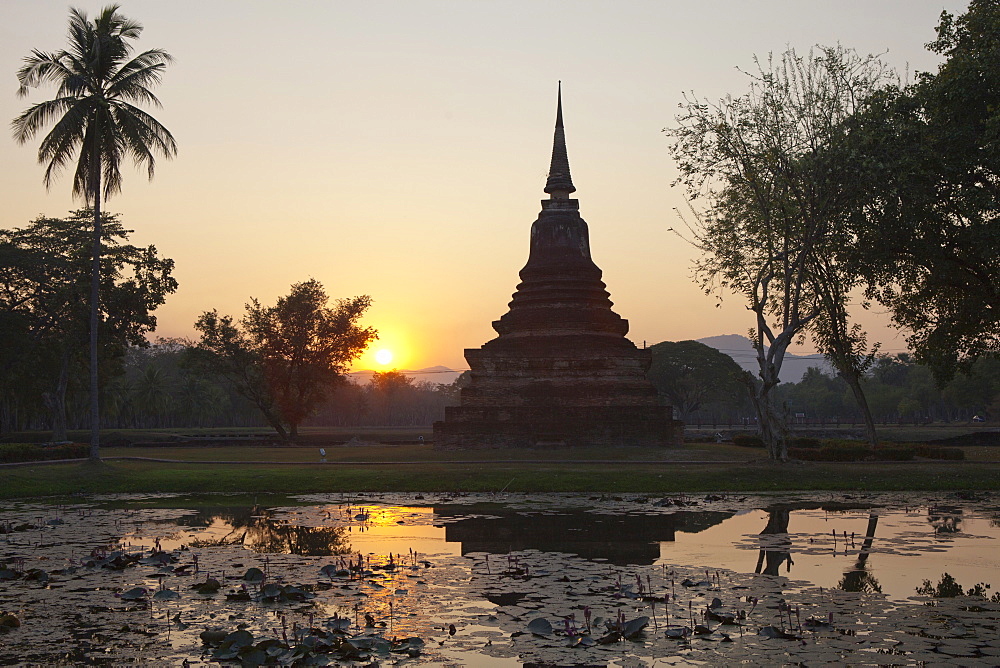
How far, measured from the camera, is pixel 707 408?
427 ft

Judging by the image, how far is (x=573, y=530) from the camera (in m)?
16.6

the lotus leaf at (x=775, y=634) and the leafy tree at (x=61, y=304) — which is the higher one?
the leafy tree at (x=61, y=304)

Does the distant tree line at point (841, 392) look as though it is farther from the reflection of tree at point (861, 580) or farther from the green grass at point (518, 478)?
the reflection of tree at point (861, 580)

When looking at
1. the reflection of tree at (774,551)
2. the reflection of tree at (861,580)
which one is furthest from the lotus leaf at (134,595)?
the reflection of tree at (861,580)

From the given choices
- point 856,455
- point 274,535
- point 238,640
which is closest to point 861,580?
point 238,640

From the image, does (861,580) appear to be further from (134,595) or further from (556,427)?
(556,427)

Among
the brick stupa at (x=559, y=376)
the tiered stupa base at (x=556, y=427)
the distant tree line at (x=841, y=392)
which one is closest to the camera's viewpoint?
the tiered stupa base at (x=556, y=427)

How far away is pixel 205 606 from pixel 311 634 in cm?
227

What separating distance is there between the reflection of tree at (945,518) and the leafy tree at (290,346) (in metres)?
41.3

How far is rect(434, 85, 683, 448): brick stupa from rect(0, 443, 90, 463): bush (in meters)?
13.8

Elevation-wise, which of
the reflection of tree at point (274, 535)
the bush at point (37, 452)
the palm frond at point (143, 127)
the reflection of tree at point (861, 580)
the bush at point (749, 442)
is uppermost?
the palm frond at point (143, 127)

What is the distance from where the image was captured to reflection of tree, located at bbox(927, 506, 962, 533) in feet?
54.2

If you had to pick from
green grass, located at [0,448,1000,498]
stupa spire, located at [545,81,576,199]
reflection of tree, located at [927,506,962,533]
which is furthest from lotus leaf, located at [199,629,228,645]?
stupa spire, located at [545,81,576,199]

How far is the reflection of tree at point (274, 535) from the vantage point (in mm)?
14727
